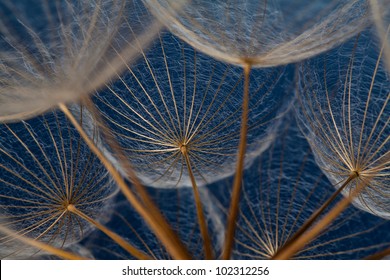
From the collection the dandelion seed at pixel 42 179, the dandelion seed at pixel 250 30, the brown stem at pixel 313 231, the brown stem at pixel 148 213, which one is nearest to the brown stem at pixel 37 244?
the dandelion seed at pixel 42 179

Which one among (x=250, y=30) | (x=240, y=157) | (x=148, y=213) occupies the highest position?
(x=250, y=30)

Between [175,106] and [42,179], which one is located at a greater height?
[175,106]

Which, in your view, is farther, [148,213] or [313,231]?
[148,213]

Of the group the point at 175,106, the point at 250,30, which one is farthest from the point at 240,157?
the point at 250,30

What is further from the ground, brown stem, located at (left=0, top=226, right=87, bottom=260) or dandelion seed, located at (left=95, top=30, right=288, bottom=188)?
dandelion seed, located at (left=95, top=30, right=288, bottom=188)

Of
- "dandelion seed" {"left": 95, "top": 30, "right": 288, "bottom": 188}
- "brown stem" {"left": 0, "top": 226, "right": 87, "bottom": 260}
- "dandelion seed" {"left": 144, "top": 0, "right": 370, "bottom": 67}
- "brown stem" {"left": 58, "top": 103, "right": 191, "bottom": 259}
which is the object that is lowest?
"brown stem" {"left": 0, "top": 226, "right": 87, "bottom": 260}

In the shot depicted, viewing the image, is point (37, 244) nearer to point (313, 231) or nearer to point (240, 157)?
point (240, 157)

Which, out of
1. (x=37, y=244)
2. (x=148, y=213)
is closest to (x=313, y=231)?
(x=148, y=213)

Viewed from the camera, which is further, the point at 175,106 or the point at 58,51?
the point at 175,106

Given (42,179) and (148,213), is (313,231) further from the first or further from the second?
(42,179)

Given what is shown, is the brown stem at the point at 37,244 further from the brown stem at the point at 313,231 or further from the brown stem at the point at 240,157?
the brown stem at the point at 313,231

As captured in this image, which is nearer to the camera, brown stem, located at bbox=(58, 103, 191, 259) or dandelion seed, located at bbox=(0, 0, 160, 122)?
dandelion seed, located at bbox=(0, 0, 160, 122)

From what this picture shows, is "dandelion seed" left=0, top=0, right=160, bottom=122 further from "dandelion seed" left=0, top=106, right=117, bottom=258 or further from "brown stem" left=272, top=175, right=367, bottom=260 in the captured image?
"brown stem" left=272, top=175, right=367, bottom=260

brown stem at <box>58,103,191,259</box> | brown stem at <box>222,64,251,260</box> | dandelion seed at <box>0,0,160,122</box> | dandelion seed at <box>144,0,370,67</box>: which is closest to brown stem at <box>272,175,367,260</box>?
brown stem at <box>222,64,251,260</box>
